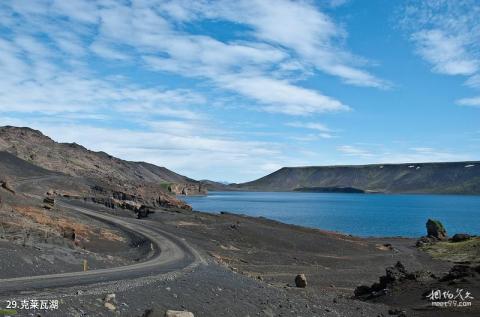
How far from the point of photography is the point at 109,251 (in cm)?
4309

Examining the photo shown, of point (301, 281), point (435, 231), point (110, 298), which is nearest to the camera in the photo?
point (110, 298)

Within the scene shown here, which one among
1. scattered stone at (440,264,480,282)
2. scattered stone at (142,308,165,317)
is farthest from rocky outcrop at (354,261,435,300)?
scattered stone at (142,308,165,317)

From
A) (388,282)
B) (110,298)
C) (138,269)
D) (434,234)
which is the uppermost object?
(110,298)

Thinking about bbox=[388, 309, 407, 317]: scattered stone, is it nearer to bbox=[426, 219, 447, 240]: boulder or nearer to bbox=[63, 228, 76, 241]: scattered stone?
bbox=[63, 228, 76, 241]: scattered stone

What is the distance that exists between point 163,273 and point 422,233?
90.8 m

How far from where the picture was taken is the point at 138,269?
29062 mm

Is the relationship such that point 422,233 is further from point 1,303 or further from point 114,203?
point 1,303

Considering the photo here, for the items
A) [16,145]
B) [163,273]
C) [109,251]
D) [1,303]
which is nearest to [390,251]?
[109,251]

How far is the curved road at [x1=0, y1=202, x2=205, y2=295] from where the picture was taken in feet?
64.5

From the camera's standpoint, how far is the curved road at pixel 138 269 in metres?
19.7

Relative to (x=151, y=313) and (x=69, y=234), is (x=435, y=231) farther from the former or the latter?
(x=151, y=313)

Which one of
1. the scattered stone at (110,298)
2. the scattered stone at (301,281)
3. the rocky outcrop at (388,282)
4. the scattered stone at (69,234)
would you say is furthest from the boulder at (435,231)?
the scattered stone at (110,298)

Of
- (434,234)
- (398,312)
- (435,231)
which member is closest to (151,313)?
(398,312)

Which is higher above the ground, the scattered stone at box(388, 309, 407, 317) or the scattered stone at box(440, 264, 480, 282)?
the scattered stone at box(440, 264, 480, 282)
